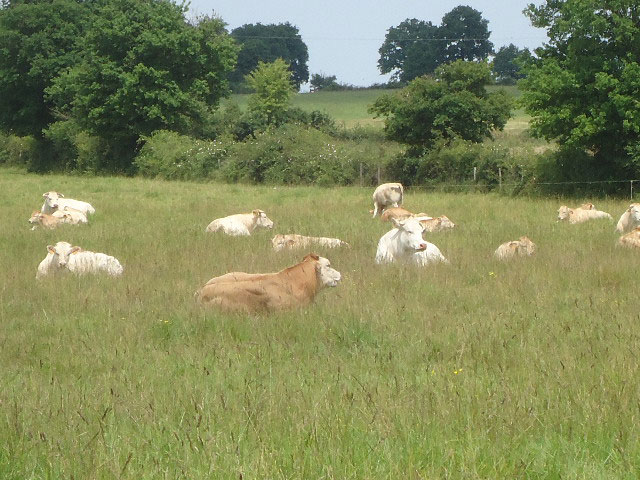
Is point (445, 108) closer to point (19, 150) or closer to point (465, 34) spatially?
point (19, 150)

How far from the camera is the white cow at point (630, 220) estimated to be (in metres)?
18.1

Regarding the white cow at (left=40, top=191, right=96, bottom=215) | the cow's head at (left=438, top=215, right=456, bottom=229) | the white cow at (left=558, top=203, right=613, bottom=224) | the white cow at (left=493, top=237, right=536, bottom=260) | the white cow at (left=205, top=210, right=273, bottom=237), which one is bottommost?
the white cow at (left=40, top=191, right=96, bottom=215)

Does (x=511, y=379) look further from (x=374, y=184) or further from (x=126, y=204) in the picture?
(x=374, y=184)

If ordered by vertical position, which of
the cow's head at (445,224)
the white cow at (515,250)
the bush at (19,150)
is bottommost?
the bush at (19,150)

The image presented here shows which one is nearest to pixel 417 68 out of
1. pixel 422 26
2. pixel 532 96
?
pixel 422 26

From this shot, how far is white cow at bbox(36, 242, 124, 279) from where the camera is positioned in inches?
540

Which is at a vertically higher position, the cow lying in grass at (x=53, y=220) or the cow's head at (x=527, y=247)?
the cow's head at (x=527, y=247)

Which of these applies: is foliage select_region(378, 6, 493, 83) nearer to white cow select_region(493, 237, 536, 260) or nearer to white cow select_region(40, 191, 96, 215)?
white cow select_region(40, 191, 96, 215)

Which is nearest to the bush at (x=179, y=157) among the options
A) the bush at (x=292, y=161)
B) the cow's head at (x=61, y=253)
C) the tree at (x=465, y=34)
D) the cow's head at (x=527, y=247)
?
the bush at (x=292, y=161)

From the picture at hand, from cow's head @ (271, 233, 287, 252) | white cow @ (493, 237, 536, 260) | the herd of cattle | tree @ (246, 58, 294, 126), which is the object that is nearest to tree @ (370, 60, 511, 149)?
the herd of cattle

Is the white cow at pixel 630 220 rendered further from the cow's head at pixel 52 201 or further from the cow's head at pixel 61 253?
the cow's head at pixel 52 201

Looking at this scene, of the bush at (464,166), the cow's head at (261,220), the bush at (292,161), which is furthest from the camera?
the bush at (292,161)

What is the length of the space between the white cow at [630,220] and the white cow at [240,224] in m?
7.18

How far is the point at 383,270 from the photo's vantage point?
13.0 metres
